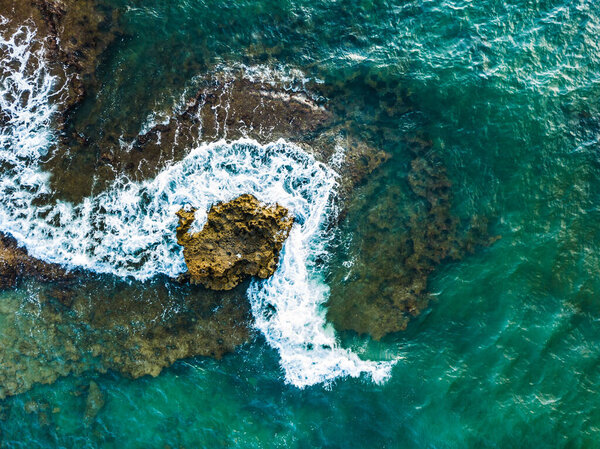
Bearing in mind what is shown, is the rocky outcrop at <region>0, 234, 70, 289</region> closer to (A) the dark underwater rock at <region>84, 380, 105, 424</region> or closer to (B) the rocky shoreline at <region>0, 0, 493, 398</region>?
(B) the rocky shoreline at <region>0, 0, 493, 398</region>

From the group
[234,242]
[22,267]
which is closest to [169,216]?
[234,242]

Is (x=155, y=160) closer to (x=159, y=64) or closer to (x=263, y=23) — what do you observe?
(x=159, y=64)

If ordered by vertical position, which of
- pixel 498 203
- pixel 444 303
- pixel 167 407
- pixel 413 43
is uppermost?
pixel 413 43

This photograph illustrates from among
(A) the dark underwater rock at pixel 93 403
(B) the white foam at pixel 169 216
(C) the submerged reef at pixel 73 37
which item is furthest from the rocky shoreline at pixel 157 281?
(A) the dark underwater rock at pixel 93 403

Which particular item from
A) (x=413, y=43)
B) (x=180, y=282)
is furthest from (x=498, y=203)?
(x=180, y=282)

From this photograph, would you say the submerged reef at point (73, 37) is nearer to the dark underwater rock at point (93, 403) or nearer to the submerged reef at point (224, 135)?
the submerged reef at point (224, 135)

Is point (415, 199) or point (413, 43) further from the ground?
point (413, 43)

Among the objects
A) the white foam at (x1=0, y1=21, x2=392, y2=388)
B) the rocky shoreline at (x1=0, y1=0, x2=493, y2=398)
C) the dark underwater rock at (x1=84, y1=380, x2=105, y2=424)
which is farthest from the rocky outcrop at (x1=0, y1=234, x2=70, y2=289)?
the dark underwater rock at (x1=84, y1=380, x2=105, y2=424)
